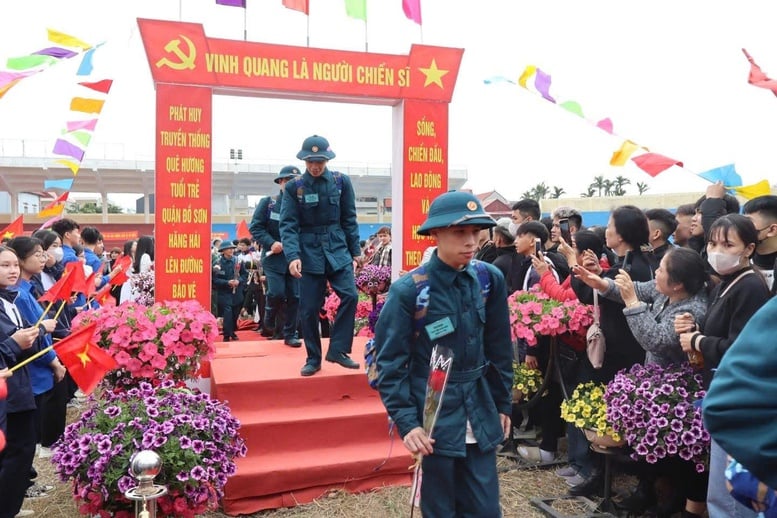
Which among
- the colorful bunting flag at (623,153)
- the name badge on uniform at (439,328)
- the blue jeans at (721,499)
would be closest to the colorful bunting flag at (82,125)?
the colorful bunting flag at (623,153)

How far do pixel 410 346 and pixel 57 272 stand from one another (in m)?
4.58

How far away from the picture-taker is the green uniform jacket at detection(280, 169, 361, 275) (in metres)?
4.82

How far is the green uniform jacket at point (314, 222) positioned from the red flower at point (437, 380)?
98.5 inches

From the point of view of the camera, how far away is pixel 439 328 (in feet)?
8.23

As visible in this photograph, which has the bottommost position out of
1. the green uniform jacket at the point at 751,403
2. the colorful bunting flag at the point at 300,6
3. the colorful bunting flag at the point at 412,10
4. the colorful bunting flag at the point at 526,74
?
the green uniform jacket at the point at 751,403

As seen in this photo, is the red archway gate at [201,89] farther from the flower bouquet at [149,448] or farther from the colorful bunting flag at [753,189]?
the colorful bunting flag at [753,189]

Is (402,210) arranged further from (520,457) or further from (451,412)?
(451,412)

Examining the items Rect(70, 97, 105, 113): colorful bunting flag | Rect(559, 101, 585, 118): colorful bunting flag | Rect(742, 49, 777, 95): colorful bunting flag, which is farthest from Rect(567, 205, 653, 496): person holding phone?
Rect(70, 97, 105, 113): colorful bunting flag

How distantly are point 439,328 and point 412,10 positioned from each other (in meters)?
5.62

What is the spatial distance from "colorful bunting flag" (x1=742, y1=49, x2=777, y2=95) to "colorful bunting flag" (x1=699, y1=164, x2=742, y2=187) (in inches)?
27.9

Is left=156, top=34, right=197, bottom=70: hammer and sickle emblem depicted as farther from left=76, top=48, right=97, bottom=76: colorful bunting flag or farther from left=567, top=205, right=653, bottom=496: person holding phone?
left=567, top=205, right=653, bottom=496: person holding phone

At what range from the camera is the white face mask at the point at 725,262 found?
9.84ft

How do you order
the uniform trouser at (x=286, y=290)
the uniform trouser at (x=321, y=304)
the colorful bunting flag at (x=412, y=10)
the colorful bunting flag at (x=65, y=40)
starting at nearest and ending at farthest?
the uniform trouser at (x=321, y=304) → the colorful bunting flag at (x=65, y=40) → the uniform trouser at (x=286, y=290) → the colorful bunting flag at (x=412, y=10)

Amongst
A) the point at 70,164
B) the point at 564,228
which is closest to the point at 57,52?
the point at 70,164
